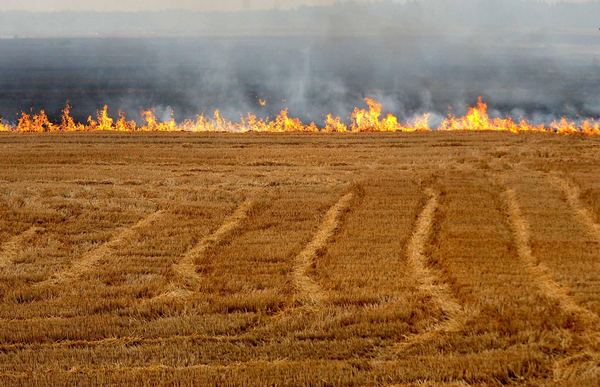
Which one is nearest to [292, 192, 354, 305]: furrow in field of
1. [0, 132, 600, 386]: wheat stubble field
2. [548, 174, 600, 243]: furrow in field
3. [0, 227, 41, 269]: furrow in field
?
[0, 132, 600, 386]: wheat stubble field

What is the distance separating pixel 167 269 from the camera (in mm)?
11422

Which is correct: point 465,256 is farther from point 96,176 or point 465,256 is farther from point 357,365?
point 96,176

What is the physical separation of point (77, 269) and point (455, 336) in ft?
25.1

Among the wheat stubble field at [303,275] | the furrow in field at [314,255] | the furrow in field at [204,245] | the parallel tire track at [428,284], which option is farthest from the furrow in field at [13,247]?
the parallel tire track at [428,284]

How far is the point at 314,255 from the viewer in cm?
1210

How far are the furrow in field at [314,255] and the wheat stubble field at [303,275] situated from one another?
5 cm

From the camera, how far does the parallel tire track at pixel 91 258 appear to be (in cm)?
1105

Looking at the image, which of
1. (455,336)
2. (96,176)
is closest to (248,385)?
(455,336)

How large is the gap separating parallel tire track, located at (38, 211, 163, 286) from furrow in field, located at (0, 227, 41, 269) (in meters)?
1.45

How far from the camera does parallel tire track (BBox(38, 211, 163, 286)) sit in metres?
11.1

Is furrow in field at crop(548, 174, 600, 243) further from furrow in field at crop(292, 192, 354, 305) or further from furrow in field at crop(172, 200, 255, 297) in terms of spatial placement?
furrow in field at crop(172, 200, 255, 297)

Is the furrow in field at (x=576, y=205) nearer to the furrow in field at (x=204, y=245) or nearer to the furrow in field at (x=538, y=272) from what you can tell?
the furrow in field at (x=538, y=272)

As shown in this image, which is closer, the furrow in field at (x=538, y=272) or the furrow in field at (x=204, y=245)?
the furrow in field at (x=538, y=272)

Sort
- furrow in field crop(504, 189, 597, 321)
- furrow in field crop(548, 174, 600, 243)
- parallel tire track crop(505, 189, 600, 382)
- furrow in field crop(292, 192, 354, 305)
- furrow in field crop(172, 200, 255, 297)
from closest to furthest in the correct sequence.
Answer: parallel tire track crop(505, 189, 600, 382), furrow in field crop(504, 189, 597, 321), furrow in field crop(292, 192, 354, 305), furrow in field crop(172, 200, 255, 297), furrow in field crop(548, 174, 600, 243)
